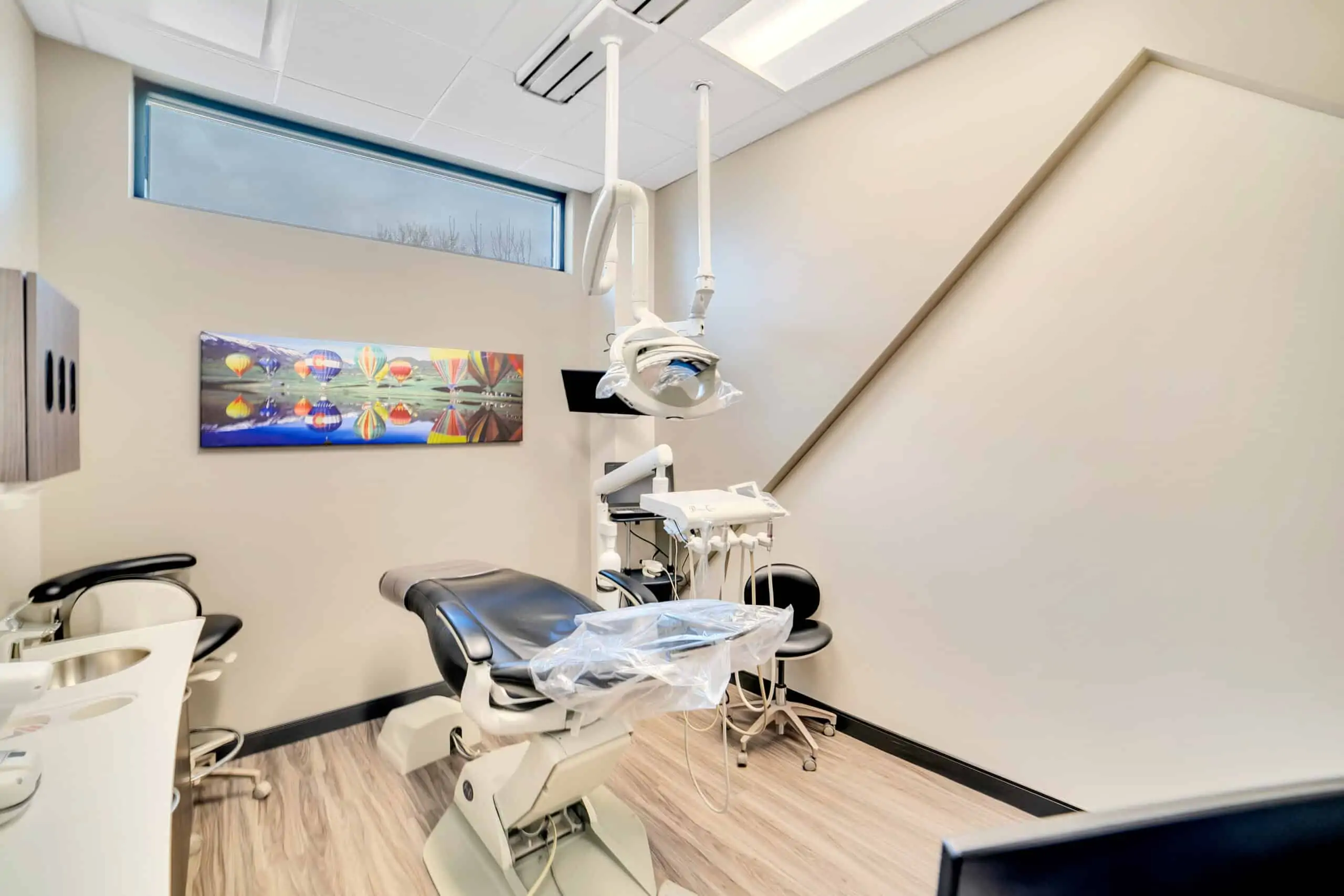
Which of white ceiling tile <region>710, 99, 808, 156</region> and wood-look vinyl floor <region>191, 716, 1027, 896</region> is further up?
white ceiling tile <region>710, 99, 808, 156</region>

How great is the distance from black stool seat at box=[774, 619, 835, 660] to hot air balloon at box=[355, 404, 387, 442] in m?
2.06

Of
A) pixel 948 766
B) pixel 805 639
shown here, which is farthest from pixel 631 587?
pixel 948 766

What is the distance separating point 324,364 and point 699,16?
2078 mm

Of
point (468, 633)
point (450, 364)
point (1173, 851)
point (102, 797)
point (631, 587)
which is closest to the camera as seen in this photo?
point (1173, 851)

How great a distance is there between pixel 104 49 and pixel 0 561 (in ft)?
6.04

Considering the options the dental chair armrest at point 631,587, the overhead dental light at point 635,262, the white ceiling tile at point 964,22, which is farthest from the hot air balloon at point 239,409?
the white ceiling tile at point 964,22

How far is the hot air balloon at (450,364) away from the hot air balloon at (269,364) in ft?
2.06

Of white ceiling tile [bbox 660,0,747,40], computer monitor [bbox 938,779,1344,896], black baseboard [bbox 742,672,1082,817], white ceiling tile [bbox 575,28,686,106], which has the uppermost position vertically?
white ceiling tile [bbox 575,28,686,106]

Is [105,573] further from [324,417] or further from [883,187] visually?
[883,187]

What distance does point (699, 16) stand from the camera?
6.32 feet

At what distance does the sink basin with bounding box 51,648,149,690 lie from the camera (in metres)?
1.58

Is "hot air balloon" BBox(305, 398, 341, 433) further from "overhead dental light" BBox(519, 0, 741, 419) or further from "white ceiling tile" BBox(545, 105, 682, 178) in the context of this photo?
"white ceiling tile" BBox(545, 105, 682, 178)

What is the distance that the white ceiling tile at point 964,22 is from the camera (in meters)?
1.89

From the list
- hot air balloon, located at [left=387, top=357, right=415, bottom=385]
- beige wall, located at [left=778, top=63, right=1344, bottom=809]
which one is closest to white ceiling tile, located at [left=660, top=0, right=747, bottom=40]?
beige wall, located at [left=778, top=63, right=1344, bottom=809]
